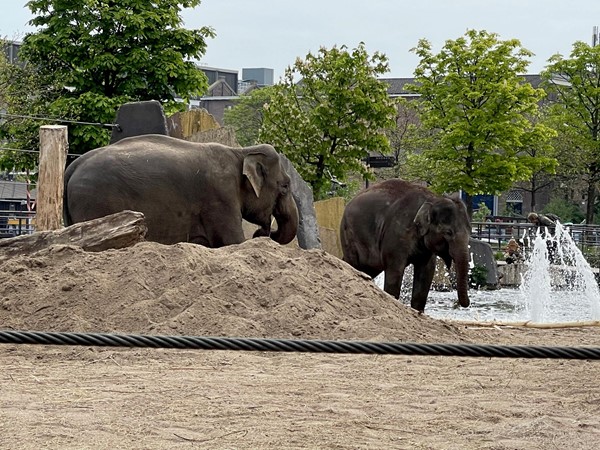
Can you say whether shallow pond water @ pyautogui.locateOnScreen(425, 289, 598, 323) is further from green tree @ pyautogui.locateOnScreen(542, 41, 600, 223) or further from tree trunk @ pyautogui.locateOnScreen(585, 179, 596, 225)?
green tree @ pyautogui.locateOnScreen(542, 41, 600, 223)

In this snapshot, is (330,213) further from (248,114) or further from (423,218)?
(248,114)

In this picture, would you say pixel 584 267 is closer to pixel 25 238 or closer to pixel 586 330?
pixel 586 330

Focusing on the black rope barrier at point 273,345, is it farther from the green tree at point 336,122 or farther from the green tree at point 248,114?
the green tree at point 248,114

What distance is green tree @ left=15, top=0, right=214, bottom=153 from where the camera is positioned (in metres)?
32.2

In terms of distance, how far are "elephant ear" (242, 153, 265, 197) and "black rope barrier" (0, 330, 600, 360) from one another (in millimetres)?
10429

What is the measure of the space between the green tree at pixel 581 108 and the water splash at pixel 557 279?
16.7 metres

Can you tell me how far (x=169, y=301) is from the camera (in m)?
11.0

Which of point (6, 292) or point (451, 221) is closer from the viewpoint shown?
point (6, 292)

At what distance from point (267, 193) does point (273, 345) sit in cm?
1099

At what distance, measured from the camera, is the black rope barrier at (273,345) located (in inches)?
159

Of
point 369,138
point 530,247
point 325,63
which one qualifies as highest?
point 325,63

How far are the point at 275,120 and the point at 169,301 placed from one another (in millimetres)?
29278

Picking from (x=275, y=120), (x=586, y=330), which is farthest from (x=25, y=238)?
(x=275, y=120)

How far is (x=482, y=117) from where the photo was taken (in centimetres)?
4159
